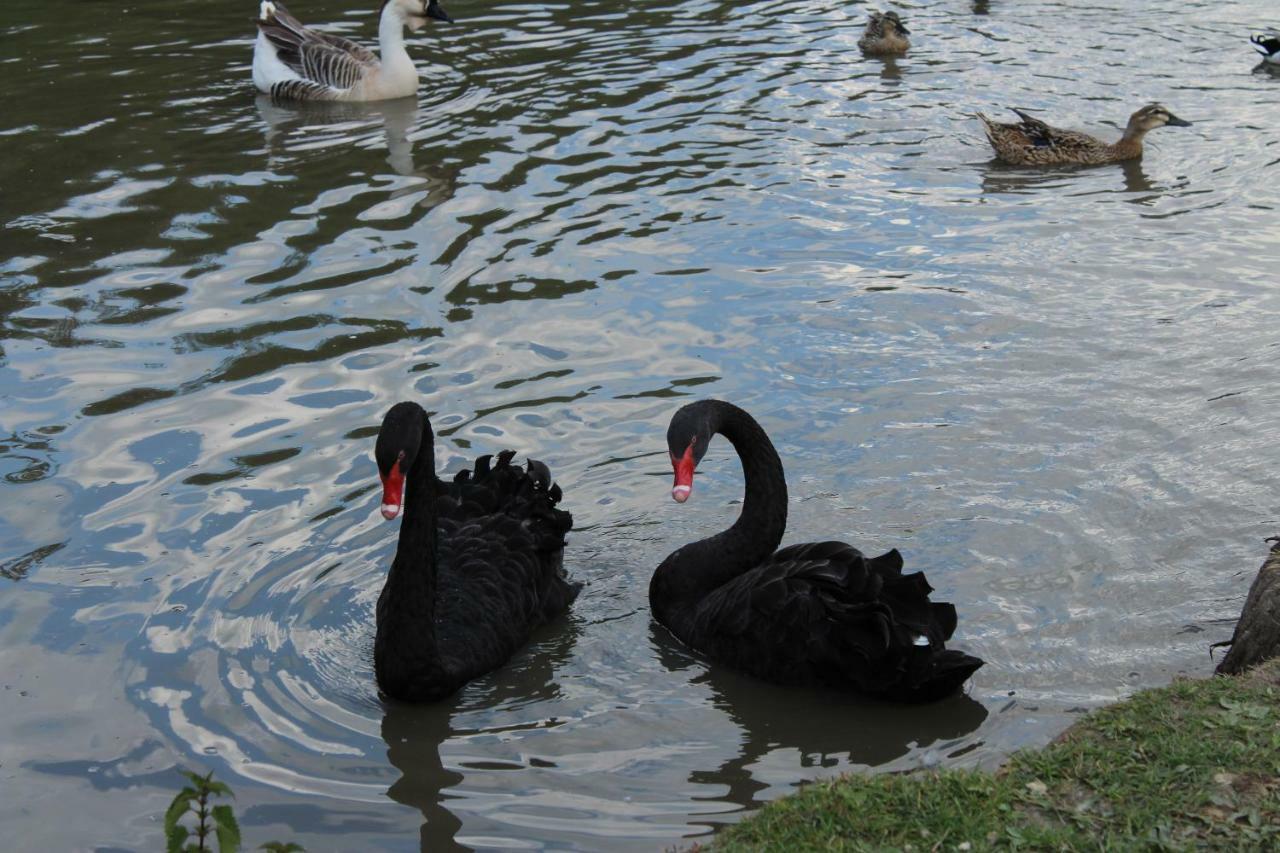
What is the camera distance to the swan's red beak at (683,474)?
222 inches

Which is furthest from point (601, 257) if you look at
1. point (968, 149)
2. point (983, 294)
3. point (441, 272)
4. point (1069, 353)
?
point (968, 149)

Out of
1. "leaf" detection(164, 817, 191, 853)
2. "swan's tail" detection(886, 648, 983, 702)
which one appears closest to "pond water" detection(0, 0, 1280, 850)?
"swan's tail" detection(886, 648, 983, 702)

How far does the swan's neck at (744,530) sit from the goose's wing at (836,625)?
0.17 metres

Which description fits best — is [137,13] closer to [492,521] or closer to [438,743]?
[492,521]

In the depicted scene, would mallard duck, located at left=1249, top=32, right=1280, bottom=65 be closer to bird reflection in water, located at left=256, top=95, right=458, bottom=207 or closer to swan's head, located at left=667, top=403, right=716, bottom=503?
bird reflection in water, located at left=256, top=95, right=458, bottom=207

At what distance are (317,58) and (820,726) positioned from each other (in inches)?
406

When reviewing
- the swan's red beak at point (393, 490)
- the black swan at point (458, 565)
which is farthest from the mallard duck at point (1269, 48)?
the swan's red beak at point (393, 490)

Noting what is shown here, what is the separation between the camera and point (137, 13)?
1703cm

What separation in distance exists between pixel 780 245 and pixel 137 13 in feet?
33.2

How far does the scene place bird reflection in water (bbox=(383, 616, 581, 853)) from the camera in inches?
198

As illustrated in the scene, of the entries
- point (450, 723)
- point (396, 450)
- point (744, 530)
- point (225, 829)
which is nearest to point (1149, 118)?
point (744, 530)

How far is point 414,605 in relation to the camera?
563 centimetres

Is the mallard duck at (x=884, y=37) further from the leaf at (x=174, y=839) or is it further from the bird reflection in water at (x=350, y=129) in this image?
the leaf at (x=174, y=839)

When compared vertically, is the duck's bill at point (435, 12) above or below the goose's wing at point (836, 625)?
above
